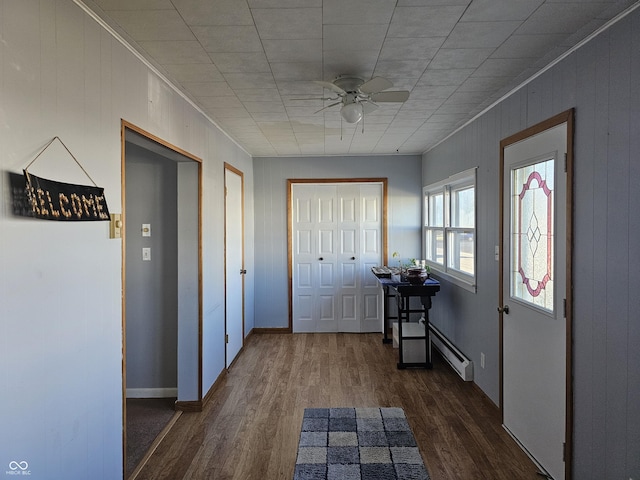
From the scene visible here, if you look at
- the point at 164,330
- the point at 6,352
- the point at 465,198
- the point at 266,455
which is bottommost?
the point at 266,455

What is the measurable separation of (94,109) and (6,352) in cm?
107

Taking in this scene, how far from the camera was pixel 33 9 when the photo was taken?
139 centimetres

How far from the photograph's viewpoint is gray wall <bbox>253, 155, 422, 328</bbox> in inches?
217

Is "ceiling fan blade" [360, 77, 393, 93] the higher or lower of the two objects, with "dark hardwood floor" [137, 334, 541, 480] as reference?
higher

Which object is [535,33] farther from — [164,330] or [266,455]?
[164,330]

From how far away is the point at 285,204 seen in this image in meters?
5.53

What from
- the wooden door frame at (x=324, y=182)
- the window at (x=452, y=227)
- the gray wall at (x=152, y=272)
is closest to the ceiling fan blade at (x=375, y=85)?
the window at (x=452, y=227)

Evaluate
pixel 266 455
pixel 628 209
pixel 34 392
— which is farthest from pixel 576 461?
pixel 34 392

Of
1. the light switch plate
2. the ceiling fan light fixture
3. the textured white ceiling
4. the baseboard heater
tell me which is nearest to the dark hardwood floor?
the baseboard heater

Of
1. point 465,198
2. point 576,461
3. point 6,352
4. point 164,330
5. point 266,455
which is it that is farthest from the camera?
point 465,198

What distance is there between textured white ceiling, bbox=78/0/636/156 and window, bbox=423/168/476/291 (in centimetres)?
96

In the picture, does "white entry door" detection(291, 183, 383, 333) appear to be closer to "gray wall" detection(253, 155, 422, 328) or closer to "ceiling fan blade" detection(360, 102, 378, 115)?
"gray wall" detection(253, 155, 422, 328)

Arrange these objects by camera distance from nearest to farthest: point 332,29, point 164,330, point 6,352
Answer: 1. point 6,352
2. point 332,29
3. point 164,330

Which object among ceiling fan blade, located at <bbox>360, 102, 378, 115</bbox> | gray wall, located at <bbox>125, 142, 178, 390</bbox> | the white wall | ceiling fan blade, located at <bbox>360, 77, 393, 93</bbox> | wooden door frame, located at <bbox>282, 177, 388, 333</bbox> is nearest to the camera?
the white wall
